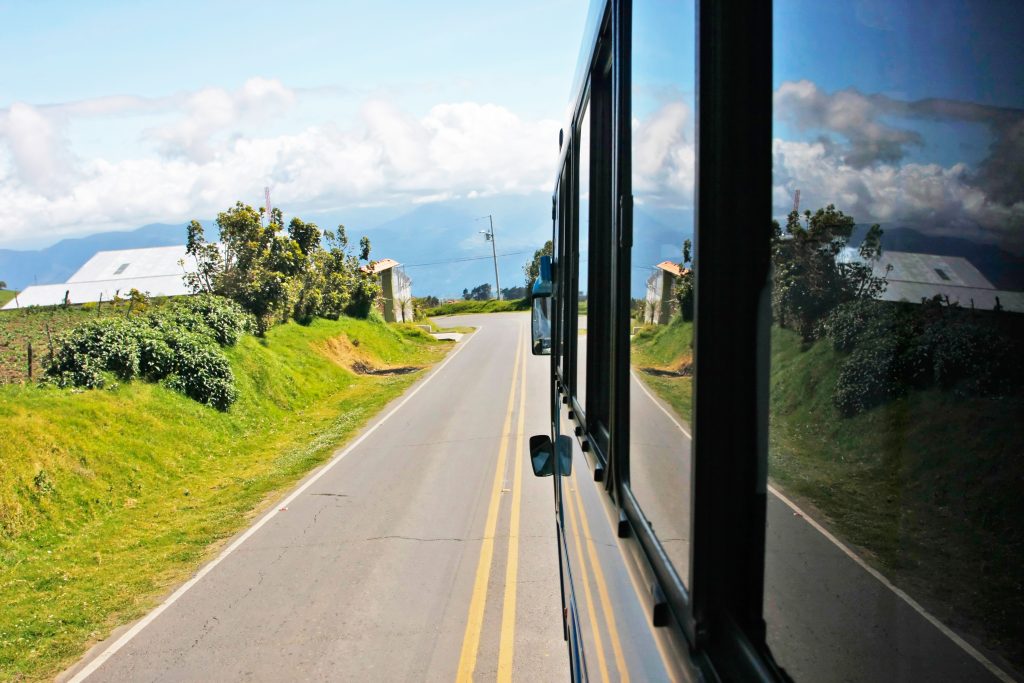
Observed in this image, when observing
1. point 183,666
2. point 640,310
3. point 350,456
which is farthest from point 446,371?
point 640,310

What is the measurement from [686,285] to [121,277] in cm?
5292

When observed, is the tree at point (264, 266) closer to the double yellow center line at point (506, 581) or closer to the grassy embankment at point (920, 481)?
the double yellow center line at point (506, 581)

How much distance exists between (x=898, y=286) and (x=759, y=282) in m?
0.35

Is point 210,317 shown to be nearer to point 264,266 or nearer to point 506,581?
point 264,266

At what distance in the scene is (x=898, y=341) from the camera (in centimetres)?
103

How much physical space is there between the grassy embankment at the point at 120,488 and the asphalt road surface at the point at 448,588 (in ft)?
2.08

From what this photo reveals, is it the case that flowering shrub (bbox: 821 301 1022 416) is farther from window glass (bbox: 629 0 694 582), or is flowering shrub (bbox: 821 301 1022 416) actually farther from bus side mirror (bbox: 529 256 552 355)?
bus side mirror (bbox: 529 256 552 355)

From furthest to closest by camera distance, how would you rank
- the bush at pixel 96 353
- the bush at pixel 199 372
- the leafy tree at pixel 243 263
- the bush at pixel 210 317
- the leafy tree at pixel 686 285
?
the leafy tree at pixel 243 263, the bush at pixel 210 317, the bush at pixel 199 372, the bush at pixel 96 353, the leafy tree at pixel 686 285

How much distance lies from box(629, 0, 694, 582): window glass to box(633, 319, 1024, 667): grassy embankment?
402mm

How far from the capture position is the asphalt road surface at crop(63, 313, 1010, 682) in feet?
3.63

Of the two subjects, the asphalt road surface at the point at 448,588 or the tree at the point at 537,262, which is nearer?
the asphalt road surface at the point at 448,588

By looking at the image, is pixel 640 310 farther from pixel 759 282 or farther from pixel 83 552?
pixel 83 552

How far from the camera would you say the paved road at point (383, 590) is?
6309 millimetres

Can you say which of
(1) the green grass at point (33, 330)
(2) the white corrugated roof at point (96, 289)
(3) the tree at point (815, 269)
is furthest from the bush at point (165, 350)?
(2) the white corrugated roof at point (96, 289)
